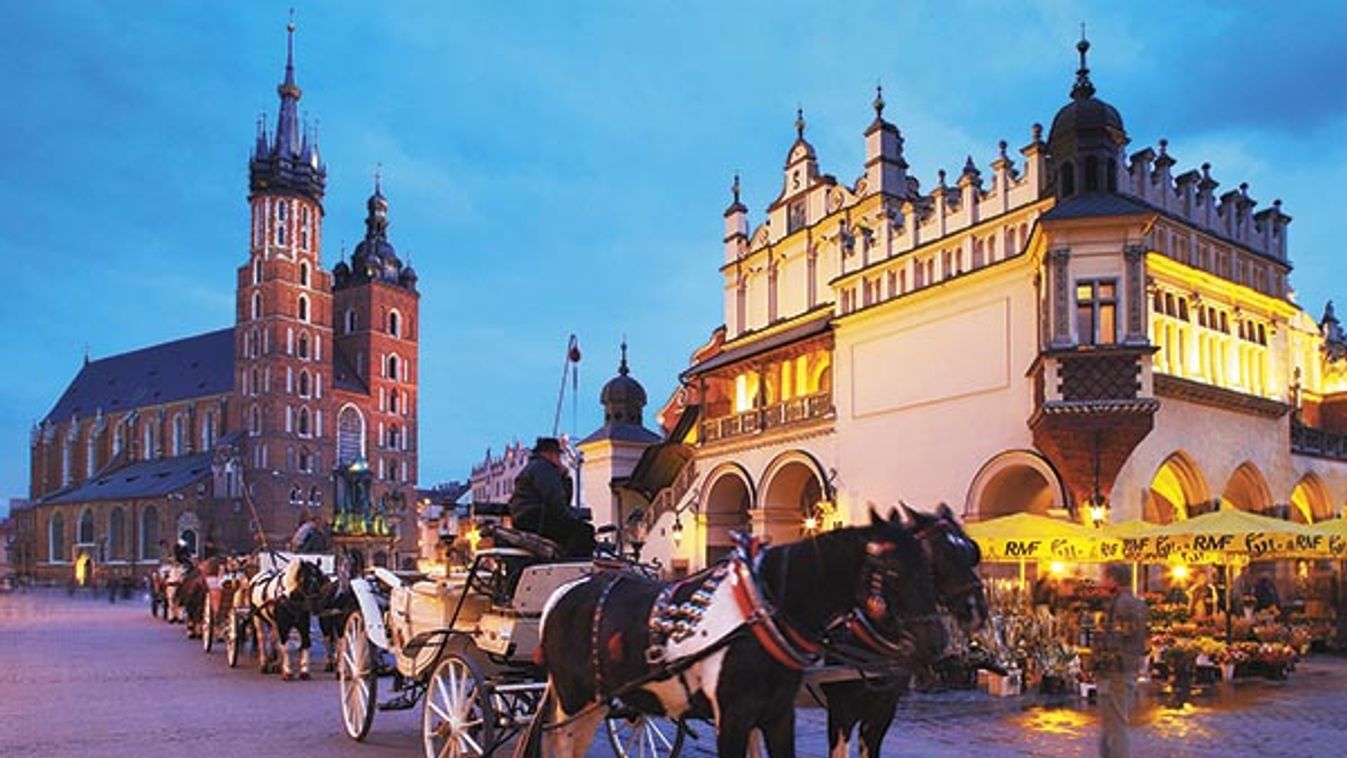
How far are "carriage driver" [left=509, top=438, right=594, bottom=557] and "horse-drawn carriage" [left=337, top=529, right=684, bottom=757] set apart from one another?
9.2 inches

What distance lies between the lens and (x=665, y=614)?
6.85 metres

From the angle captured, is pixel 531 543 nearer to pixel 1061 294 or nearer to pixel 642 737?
pixel 642 737

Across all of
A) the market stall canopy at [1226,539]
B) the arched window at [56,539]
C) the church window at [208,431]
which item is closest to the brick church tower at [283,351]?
the church window at [208,431]

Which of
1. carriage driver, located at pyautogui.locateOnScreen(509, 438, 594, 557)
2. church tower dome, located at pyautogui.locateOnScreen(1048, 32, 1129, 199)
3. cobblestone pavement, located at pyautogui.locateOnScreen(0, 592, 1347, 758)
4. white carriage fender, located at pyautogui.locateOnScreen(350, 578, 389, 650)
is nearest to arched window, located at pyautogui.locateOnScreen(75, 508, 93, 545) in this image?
cobblestone pavement, located at pyautogui.locateOnScreen(0, 592, 1347, 758)

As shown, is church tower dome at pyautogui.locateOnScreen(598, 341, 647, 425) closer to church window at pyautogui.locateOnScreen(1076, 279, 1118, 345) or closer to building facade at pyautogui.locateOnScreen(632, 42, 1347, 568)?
building facade at pyautogui.locateOnScreen(632, 42, 1347, 568)

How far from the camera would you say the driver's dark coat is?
352 inches

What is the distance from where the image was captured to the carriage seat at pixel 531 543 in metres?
8.78

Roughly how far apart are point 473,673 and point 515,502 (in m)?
1.25

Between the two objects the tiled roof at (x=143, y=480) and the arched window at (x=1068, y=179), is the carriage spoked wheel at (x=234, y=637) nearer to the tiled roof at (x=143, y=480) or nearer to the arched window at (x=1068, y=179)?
the arched window at (x=1068, y=179)

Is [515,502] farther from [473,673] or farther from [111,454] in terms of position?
[111,454]

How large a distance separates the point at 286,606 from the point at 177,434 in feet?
320

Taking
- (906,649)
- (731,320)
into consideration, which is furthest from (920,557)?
(731,320)

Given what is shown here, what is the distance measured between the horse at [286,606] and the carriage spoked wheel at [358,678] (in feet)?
16.9

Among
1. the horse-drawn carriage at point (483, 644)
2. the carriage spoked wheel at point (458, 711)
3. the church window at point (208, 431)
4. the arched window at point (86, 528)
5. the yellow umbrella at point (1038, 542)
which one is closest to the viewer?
the carriage spoked wheel at point (458, 711)
